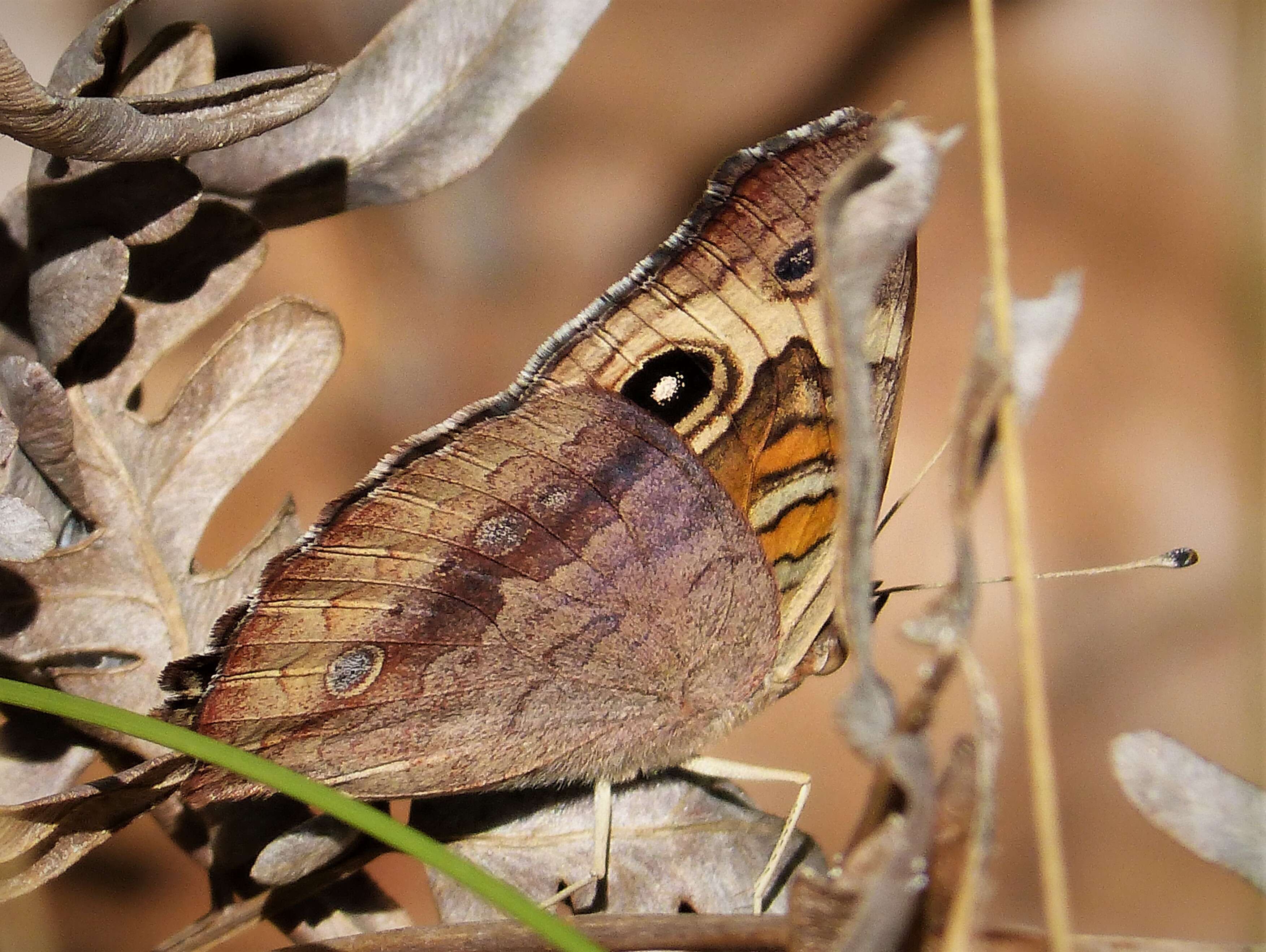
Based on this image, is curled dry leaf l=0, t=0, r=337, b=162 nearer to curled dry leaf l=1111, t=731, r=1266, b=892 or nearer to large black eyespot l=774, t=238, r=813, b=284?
large black eyespot l=774, t=238, r=813, b=284

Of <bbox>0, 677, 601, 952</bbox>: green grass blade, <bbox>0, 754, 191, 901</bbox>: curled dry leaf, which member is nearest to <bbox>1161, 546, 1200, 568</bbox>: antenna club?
<bbox>0, 677, 601, 952</bbox>: green grass blade

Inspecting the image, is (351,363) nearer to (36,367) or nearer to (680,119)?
(680,119)

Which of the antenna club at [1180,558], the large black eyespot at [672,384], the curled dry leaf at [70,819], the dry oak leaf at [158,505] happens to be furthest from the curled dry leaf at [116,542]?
the antenna club at [1180,558]

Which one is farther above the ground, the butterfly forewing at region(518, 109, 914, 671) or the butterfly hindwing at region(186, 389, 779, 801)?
the butterfly forewing at region(518, 109, 914, 671)

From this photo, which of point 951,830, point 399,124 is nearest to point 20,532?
point 399,124

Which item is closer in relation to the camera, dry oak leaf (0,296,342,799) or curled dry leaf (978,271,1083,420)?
curled dry leaf (978,271,1083,420)

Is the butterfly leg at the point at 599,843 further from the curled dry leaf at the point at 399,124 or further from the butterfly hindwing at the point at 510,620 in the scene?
the curled dry leaf at the point at 399,124

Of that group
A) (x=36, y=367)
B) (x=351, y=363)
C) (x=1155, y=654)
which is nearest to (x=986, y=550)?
(x=1155, y=654)
